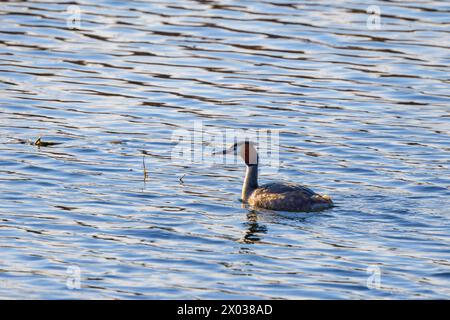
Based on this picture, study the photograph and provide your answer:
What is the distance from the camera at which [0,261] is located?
11953mm

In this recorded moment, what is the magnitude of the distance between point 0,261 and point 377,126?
26.4 feet

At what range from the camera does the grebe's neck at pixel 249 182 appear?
14.9m

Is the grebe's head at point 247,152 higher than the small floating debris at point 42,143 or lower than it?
lower

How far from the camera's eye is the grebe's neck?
1491 centimetres

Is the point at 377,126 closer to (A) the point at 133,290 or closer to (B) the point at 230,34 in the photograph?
(B) the point at 230,34

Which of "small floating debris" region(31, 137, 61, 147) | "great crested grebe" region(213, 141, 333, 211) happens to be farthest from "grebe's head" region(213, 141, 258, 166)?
"small floating debris" region(31, 137, 61, 147)

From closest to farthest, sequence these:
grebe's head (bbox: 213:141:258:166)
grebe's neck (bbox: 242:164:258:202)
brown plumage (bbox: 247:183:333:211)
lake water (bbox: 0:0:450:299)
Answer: lake water (bbox: 0:0:450:299) → brown plumage (bbox: 247:183:333:211) → grebe's neck (bbox: 242:164:258:202) → grebe's head (bbox: 213:141:258:166)

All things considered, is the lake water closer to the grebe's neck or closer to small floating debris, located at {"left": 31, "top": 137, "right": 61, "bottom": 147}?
small floating debris, located at {"left": 31, "top": 137, "right": 61, "bottom": 147}

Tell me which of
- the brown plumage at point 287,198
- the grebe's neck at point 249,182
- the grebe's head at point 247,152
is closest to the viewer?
the brown plumage at point 287,198

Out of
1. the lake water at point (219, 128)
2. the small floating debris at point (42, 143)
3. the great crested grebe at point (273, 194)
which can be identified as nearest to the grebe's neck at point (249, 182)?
the great crested grebe at point (273, 194)

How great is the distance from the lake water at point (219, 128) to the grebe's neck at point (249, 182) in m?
0.18

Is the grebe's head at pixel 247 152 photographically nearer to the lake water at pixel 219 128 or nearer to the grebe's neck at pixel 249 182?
the grebe's neck at pixel 249 182

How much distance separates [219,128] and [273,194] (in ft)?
12.3
